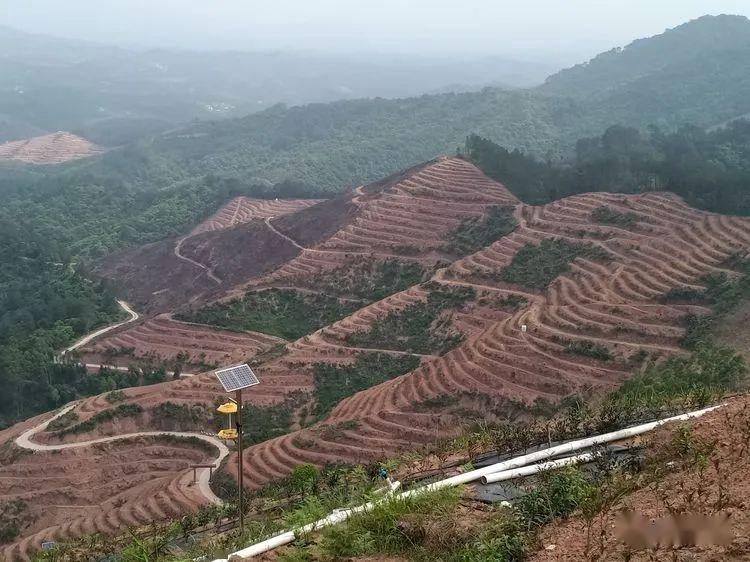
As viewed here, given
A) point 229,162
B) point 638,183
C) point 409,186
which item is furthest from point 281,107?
point 638,183

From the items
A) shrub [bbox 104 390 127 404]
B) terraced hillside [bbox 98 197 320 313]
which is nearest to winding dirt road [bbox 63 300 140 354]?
terraced hillside [bbox 98 197 320 313]

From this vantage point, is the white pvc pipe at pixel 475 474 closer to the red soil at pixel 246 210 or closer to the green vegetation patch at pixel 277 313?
the green vegetation patch at pixel 277 313

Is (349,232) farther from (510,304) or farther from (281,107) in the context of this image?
(281,107)

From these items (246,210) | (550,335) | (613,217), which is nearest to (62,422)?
(550,335)

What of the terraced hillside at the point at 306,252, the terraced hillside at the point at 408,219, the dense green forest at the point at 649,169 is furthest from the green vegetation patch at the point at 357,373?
the dense green forest at the point at 649,169

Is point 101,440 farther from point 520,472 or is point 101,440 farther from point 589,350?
point 520,472

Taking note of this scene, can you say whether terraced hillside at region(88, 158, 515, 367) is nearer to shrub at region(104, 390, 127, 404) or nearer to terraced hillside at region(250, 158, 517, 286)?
terraced hillside at region(250, 158, 517, 286)
